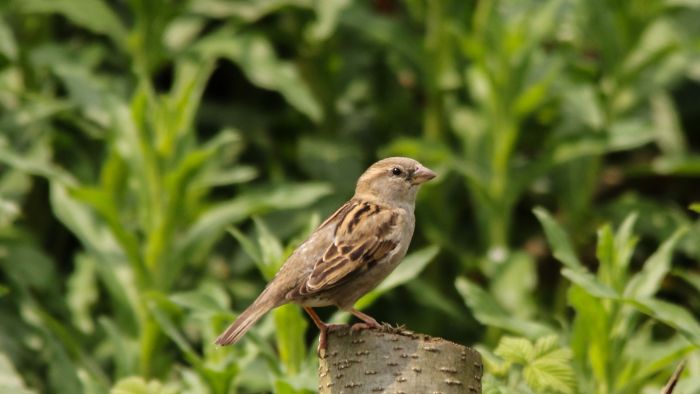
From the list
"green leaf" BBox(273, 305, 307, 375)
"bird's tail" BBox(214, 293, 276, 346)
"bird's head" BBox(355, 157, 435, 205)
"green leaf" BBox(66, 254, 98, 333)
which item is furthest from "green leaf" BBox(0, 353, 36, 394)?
"bird's head" BBox(355, 157, 435, 205)

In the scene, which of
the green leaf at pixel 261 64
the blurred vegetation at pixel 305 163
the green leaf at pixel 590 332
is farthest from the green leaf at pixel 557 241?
the green leaf at pixel 261 64

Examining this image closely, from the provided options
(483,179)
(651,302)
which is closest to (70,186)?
(483,179)

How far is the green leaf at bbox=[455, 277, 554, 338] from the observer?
502 cm

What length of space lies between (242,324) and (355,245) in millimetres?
536

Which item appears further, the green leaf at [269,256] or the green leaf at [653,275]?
the green leaf at [653,275]

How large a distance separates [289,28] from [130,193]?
168cm

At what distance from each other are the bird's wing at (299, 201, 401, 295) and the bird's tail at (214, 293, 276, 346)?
0.15 m

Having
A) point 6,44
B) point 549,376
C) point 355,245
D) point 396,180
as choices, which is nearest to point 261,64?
point 6,44

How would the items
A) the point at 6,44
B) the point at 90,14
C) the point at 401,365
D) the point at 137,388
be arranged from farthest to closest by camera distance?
the point at 90,14 → the point at 6,44 → the point at 137,388 → the point at 401,365

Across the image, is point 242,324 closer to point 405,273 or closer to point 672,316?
point 405,273

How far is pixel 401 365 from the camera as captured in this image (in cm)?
354

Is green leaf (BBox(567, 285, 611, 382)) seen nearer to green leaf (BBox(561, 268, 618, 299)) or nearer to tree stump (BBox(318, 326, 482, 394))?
green leaf (BBox(561, 268, 618, 299))

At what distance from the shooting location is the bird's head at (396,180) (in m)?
4.89

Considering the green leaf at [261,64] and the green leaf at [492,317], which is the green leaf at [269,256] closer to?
the green leaf at [492,317]
